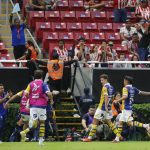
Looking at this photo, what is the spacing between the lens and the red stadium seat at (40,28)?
30859 mm

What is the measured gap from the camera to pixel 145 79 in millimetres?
27359

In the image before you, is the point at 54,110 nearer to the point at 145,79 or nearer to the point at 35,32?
the point at 145,79

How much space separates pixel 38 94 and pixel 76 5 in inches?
442

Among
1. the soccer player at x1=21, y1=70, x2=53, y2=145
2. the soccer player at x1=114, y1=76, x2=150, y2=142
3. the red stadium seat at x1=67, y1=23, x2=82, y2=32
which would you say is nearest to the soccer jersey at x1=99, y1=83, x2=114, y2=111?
the soccer player at x1=114, y1=76, x2=150, y2=142

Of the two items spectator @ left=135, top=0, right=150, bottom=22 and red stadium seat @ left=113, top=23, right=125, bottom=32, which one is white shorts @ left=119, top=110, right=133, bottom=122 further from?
spectator @ left=135, top=0, right=150, bottom=22

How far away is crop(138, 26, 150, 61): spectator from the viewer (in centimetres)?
2838

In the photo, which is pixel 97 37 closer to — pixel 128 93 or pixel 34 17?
pixel 34 17

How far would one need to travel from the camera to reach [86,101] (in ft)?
86.1

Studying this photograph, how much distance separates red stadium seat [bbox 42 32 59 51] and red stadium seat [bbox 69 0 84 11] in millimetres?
2842

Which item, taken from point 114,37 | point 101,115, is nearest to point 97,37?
point 114,37

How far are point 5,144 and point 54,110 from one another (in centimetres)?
369

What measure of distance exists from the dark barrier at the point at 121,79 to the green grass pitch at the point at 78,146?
13.6ft

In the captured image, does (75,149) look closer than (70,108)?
Yes

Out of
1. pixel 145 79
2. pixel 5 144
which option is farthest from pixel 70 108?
pixel 5 144
